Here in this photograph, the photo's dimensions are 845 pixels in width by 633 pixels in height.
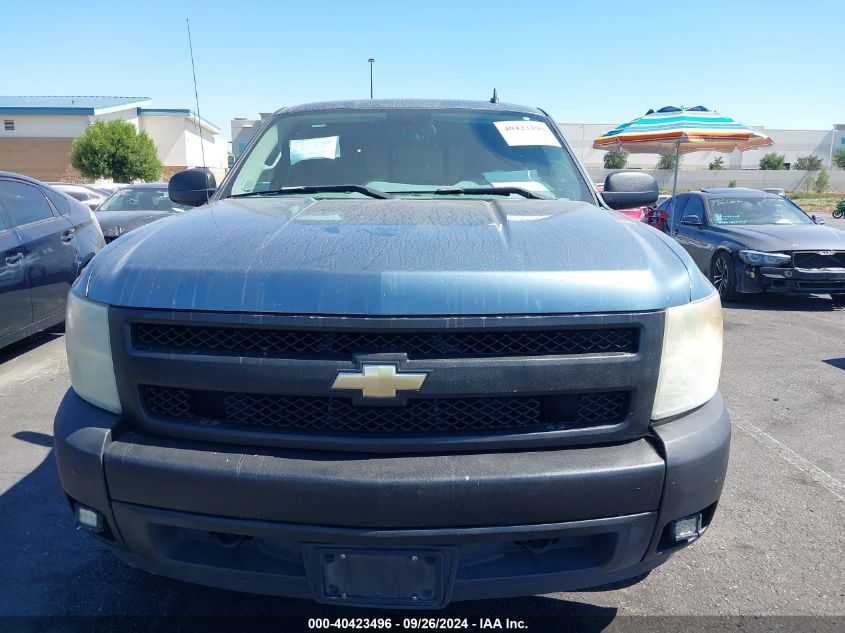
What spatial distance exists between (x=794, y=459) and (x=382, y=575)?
310cm

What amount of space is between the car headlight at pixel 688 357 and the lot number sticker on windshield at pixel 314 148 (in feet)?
6.46

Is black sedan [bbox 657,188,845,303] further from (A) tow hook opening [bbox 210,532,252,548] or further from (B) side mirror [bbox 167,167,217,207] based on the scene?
(A) tow hook opening [bbox 210,532,252,548]

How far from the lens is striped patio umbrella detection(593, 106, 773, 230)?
612 inches

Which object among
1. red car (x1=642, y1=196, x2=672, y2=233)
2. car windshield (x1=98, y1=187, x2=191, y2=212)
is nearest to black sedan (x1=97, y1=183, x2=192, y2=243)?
car windshield (x1=98, y1=187, x2=191, y2=212)

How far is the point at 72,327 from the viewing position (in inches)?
79.0

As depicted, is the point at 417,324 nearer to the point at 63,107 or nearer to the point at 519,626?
the point at 519,626

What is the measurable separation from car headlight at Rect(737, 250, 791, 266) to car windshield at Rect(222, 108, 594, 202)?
6319 mm

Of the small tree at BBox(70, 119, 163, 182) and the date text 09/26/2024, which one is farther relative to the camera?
the small tree at BBox(70, 119, 163, 182)

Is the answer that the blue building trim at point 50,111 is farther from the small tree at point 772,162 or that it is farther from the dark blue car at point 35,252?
the small tree at point 772,162

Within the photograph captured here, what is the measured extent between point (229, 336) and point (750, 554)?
243cm

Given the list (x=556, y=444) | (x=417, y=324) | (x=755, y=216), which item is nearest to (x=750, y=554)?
(x=556, y=444)

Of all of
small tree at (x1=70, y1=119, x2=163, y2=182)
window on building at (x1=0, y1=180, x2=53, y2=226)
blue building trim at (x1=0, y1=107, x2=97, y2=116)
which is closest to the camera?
window on building at (x1=0, y1=180, x2=53, y2=226)

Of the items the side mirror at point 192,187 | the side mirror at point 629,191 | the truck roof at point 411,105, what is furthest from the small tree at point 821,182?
the side mirror at point 192,187

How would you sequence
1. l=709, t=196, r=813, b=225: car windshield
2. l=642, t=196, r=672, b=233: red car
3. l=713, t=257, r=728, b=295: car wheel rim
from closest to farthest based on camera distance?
l=713, t=257, r=728, b=295: car wheel rim → l=709, t=196, r=813, b=225: car windshield → l=642, t=196, r=672, b=233: red car
